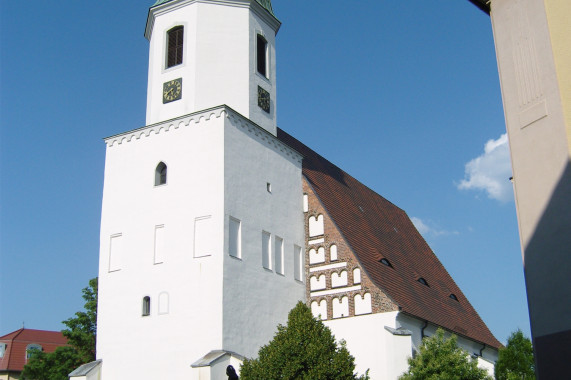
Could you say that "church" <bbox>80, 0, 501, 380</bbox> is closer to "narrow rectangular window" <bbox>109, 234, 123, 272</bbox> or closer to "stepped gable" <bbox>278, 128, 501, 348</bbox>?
"narrow rectangular window" <bbox>109, 234, 123, 272</bbox>

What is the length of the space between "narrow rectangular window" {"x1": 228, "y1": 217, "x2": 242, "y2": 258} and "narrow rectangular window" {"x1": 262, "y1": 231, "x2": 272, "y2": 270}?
139 centimetres

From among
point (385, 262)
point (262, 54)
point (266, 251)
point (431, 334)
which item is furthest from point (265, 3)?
point (431, 334)

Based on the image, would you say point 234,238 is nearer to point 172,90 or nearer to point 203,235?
point 203,235

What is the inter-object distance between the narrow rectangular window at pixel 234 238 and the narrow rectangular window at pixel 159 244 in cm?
201

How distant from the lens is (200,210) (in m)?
19.5

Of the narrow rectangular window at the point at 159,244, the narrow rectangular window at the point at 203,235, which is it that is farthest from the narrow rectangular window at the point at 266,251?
the narrow rectangular window at the point at 159,244

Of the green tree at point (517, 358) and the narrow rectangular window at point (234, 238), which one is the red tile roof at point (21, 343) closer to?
the narrow rectangular window at point (234, 238)

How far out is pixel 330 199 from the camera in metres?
24.8

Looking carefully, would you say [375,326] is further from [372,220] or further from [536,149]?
[536,149]

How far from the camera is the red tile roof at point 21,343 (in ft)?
139

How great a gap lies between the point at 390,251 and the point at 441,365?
918 cm

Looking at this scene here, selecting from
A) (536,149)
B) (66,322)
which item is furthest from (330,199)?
(536,149)

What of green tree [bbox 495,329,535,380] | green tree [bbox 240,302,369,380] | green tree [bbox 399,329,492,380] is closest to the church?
green tree [bbox 399,329,492,380]

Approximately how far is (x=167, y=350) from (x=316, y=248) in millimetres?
6421
